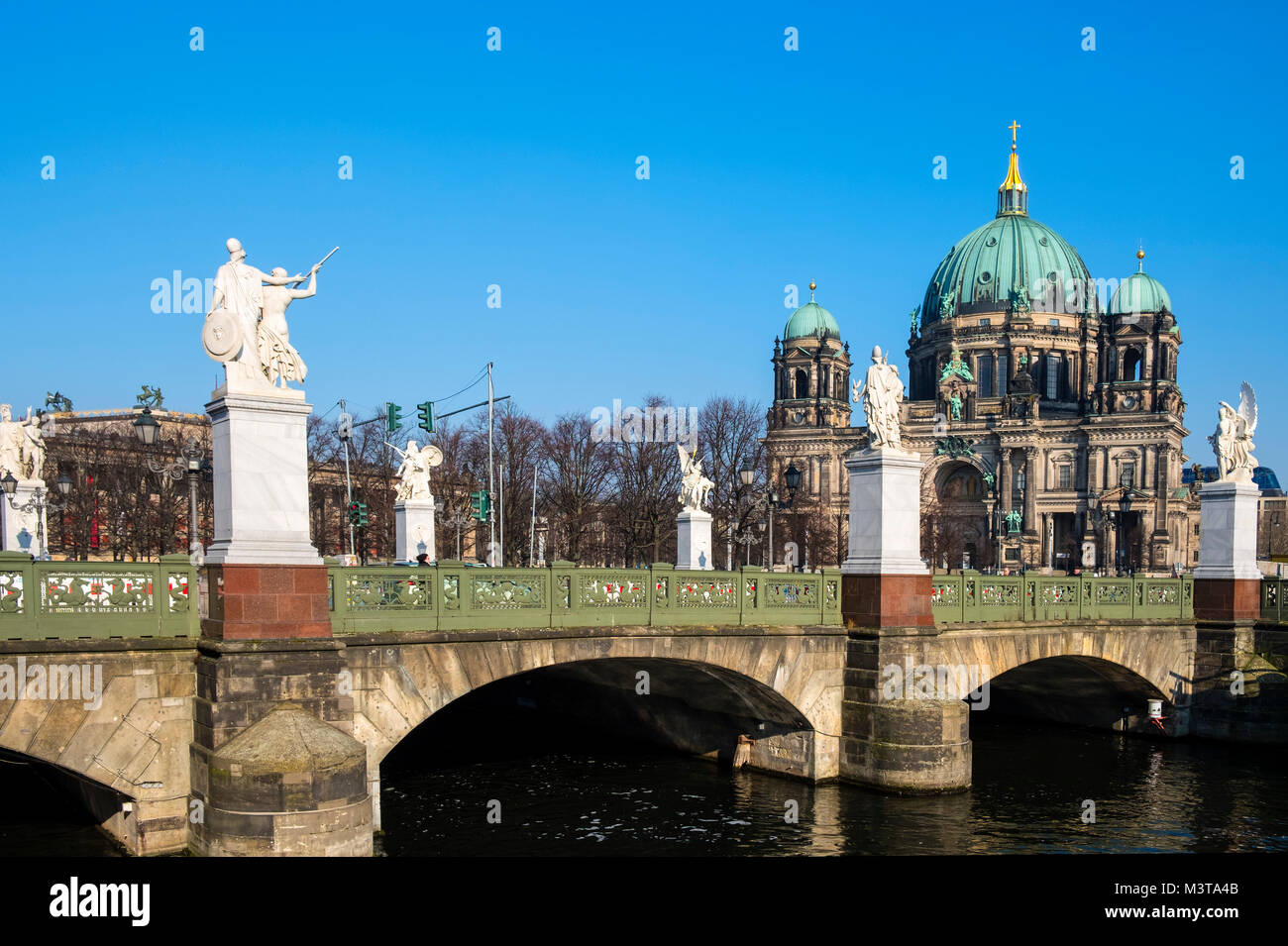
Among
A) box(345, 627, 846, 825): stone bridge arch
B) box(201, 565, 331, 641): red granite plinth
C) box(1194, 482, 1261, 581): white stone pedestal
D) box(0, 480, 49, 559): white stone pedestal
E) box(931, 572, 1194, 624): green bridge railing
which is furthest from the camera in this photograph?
box(1194, 482, 1261, 581): white stone pedestal

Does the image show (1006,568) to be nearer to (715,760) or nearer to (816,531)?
(816,531)

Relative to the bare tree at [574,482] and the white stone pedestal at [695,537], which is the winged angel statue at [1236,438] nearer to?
the white stone pedestal at [695,537]

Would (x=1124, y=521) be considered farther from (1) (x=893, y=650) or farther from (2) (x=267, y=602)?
(2) (x=267, y=602)

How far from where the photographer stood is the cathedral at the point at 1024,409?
98375 millimetres

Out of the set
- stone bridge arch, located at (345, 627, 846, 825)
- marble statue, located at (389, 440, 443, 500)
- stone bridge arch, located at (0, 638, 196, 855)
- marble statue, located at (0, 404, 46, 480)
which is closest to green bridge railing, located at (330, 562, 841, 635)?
stone bridge arch, located at (345, 627, 846, 825)

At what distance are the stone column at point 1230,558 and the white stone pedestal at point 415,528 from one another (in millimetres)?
20028

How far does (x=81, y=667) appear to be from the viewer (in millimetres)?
14102

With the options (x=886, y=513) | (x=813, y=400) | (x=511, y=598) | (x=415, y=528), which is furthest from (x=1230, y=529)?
(x=813, y=400)

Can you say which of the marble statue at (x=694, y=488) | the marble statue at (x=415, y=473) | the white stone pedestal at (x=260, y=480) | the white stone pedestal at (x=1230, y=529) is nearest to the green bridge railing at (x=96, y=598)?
the white stone pedestal at (x=260, y=480)

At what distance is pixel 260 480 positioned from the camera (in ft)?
47.4

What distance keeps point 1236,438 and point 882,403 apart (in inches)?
522

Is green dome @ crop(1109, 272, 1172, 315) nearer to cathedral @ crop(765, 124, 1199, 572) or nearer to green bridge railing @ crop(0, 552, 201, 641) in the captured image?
cathedral @ crop(765, 124, 1199, 572)

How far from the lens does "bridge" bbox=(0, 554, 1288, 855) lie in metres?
13.9

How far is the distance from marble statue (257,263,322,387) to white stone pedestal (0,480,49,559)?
1007 cm
